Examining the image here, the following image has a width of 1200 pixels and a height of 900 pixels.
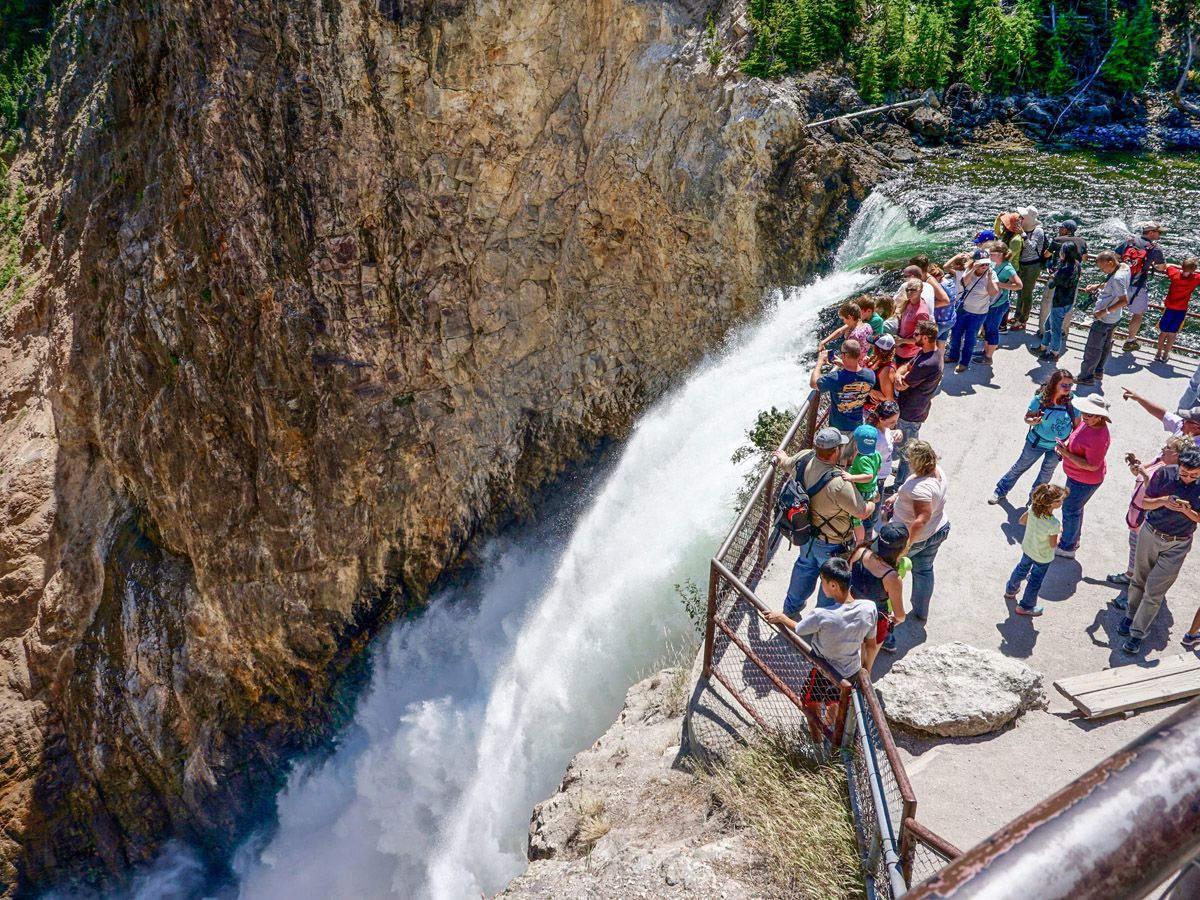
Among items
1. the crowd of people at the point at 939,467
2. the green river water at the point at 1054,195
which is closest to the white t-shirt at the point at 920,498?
the crowd of people at the point at 939,467

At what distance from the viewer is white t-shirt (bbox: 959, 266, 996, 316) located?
935 cm

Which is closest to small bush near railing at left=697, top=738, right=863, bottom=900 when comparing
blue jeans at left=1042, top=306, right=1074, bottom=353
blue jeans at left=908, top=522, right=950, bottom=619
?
blue jeans at left=908, top=522, right=950, bottom=619

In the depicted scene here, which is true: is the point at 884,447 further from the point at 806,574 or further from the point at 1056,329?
the point at 1056,329

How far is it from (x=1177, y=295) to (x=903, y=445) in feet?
13.8

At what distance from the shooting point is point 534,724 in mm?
12172

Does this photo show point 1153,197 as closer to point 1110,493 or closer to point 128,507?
point 1110,493

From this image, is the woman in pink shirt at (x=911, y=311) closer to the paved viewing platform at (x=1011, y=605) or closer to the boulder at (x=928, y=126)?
the paved viewing platform at (x=1011, y=605)

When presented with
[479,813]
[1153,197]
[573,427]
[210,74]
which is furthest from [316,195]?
[1153,197]

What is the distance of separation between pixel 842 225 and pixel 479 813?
1189 centimetres

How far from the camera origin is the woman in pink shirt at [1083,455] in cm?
651

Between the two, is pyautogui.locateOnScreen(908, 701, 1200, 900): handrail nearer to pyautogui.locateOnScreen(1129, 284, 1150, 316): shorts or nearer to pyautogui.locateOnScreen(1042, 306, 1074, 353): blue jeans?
pyautogui.locateOnScreen(1042, 306, 1074, 353): blue jeans

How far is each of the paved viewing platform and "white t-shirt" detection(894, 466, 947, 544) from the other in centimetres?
102

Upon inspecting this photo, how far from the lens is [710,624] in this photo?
6523 millimetres

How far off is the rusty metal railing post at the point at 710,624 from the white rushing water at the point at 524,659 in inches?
134
